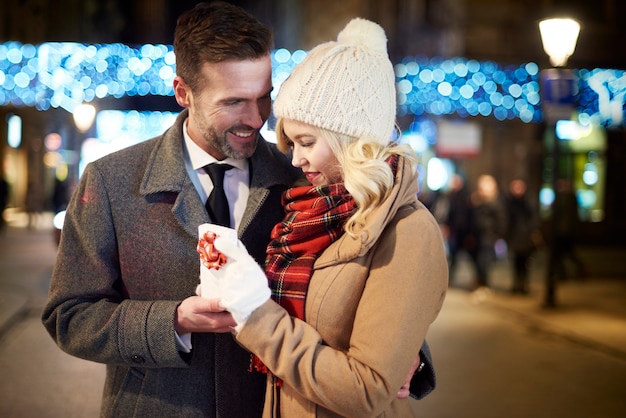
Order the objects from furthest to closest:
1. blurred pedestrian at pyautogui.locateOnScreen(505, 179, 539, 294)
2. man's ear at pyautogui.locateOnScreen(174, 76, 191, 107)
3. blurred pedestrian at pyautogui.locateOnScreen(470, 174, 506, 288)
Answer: blurred pedestrian at pyautogui.locateOnScreen(470, 174, 506, 288) → blurred pedestrian at pyautogui.locateOnScreen(505, 179, 539, 294) → man's ear at pyautogui.locateOnScreen(174, 76, 191, 107)

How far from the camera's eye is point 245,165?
2.50 m

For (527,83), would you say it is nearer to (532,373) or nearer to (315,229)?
(532,373)

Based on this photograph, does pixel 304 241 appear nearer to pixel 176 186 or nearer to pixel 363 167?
pixel 363 167

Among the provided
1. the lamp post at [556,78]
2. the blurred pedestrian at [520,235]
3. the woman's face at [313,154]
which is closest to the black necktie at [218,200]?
the woman's face at [313,154]

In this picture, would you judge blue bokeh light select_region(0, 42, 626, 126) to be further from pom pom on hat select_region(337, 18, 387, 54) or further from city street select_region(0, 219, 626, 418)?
pom pom on hat select_region(337, 18, 387, 54)

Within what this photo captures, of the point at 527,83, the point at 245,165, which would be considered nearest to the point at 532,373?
the point at 245,165

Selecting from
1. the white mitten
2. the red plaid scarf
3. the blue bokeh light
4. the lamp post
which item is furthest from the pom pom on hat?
the blue bokeh light

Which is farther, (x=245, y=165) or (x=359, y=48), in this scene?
(x=245, y=165)

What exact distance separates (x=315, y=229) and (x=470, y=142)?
18.7 meters

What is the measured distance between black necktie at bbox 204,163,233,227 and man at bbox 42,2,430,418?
0.03 metres

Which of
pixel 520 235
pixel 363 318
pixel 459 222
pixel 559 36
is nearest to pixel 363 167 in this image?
pixel 363 318

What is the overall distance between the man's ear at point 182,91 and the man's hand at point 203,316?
75 centimetres

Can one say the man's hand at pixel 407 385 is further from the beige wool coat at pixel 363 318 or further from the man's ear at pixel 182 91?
the man's ear at pixel 182 91

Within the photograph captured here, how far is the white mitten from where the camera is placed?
5.95 ft
